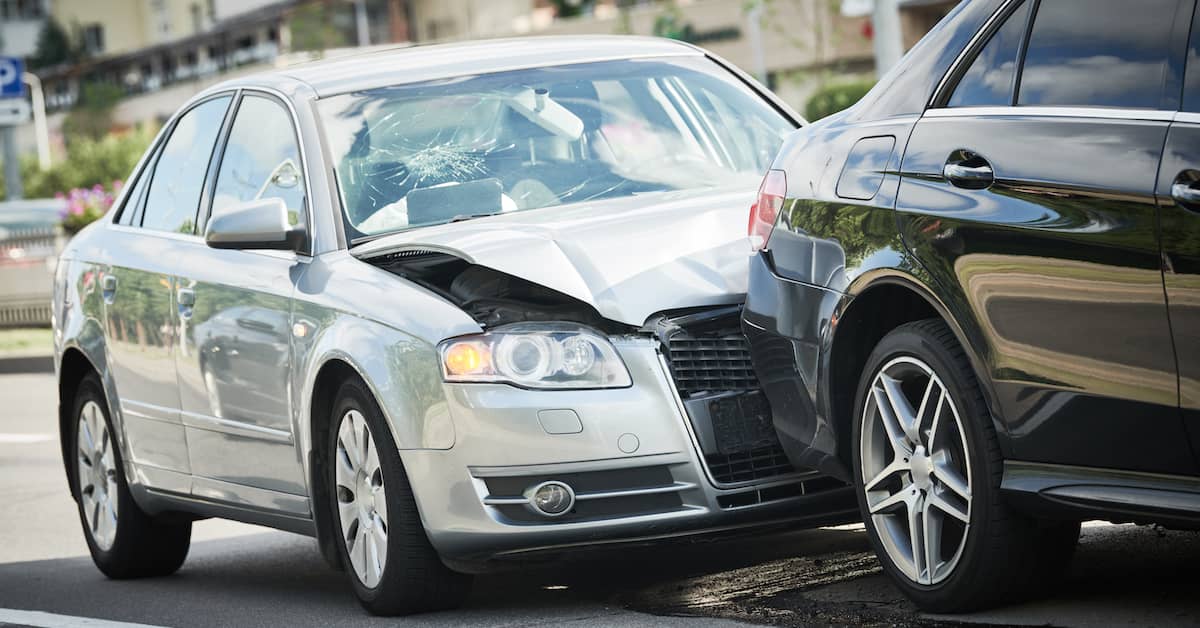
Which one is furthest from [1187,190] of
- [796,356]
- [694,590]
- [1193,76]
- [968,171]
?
[694,590]

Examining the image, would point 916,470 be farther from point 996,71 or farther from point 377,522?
point 377,522

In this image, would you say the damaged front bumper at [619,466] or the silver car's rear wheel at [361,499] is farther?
the silver car's rear wheel at [361,499]

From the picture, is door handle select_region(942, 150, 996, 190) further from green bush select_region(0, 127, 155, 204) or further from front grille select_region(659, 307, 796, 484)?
green bush select_region(0, 127, 155, 204)

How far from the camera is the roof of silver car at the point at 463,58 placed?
22.7 ft

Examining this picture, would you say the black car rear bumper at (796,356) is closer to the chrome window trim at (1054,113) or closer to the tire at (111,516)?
the chrome window trim at (1054,113)

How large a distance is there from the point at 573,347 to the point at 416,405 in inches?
18.5

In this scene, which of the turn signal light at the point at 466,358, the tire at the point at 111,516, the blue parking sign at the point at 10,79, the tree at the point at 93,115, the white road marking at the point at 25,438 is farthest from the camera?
the tree at the point at 93,115

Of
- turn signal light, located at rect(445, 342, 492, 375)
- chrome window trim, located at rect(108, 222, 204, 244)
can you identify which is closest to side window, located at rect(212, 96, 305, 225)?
chrome window trim, located at rect(108, 222, 204, 244)

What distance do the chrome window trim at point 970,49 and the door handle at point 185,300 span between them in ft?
9.99

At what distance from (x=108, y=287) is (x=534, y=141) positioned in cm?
199

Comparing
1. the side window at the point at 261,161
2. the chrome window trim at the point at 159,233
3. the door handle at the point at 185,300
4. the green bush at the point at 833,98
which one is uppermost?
the side window at the point at 261,161

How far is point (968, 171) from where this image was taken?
4586mm

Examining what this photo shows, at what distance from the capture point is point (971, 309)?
4512 mm

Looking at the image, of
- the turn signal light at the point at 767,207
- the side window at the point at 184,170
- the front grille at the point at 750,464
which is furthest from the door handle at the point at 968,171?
the side window at the point at 184,170
